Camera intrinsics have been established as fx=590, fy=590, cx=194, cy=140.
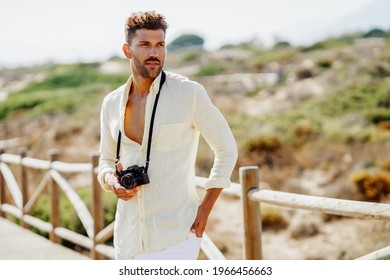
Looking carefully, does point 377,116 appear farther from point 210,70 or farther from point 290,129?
point 210,70

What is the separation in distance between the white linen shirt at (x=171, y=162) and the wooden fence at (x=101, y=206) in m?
0.72

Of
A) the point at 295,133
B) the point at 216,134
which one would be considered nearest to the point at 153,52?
the point at 216,134

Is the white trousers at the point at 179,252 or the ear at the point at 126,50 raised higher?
the ear at the point at 126,50

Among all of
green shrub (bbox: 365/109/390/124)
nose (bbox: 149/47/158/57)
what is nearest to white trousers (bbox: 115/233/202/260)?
nose (bbox: 149/47/158/57)

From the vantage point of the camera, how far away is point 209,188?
2.29m

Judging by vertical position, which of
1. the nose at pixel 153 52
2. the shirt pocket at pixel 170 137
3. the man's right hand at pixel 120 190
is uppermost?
the nose at pixel 153 52

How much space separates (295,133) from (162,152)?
1160cm

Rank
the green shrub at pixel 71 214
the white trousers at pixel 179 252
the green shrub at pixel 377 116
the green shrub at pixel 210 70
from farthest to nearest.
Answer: the green shrub at pixel 210 70 < the green shrub at pixel 377 116 < the green shrub at pixel 71 214 < the white trousers at pixel 179 252

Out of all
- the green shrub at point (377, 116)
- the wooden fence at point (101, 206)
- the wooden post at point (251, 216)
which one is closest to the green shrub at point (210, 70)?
the green shrub at point (377, 116)

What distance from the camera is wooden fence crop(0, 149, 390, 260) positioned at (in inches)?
105

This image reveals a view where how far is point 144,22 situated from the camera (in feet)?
7.16

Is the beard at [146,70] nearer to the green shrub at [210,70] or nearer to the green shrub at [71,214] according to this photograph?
the green shrub at [71,214]

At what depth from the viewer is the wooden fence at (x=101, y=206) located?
8.74ft

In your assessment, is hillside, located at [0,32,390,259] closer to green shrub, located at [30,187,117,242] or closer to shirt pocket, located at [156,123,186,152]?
green shrub, located at [30,187,117,242]
